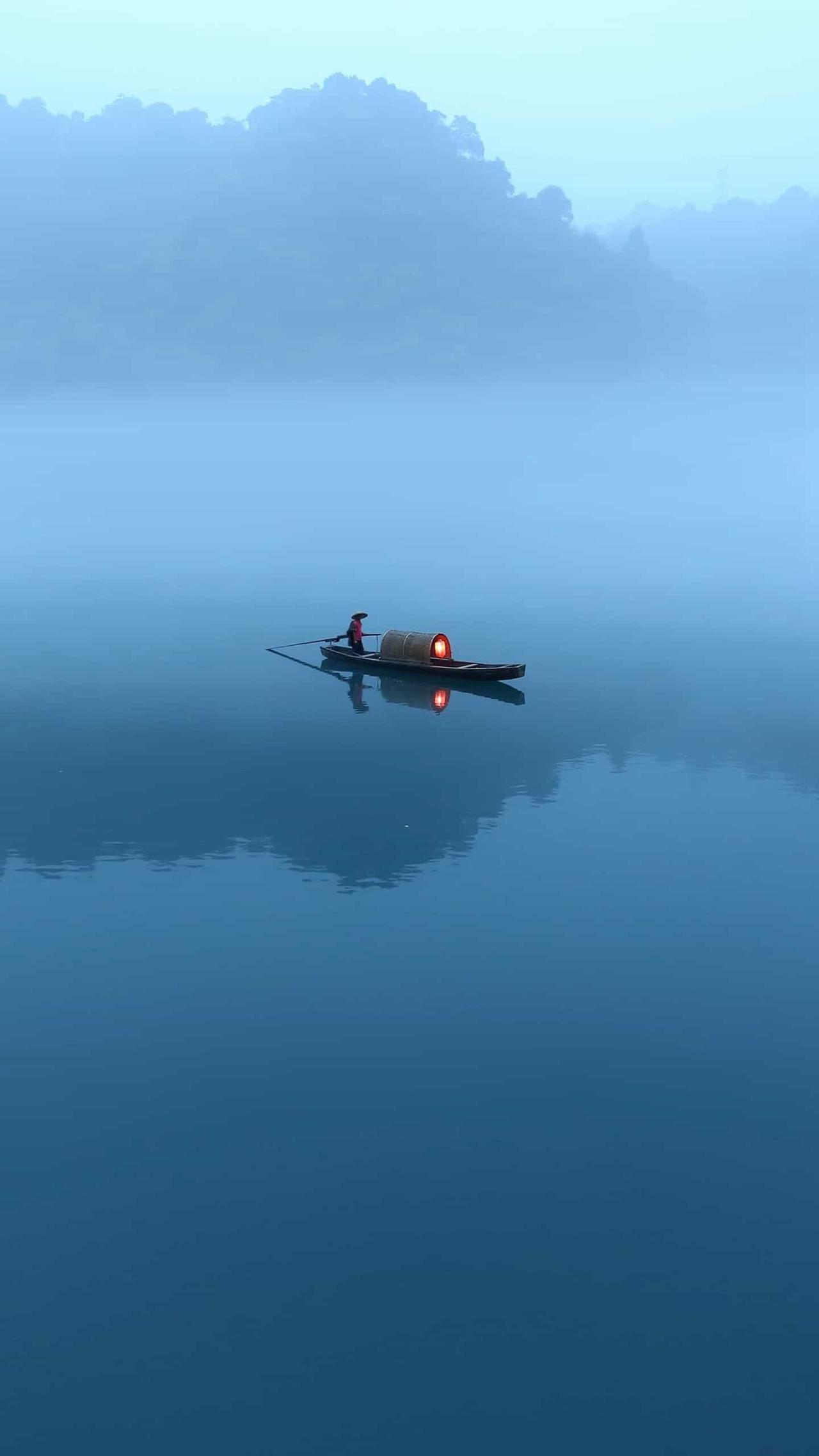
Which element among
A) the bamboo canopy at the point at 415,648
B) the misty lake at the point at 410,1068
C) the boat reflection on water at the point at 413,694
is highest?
the bamboo canopy at the point at 415,648

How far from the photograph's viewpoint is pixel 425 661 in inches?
2234

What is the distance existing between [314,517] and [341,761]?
96.3m

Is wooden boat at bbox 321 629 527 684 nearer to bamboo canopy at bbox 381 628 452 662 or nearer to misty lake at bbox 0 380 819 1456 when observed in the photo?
bamboo canopy at bbox 381 628 452 662

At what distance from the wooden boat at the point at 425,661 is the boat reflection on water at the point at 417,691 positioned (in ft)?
1.19

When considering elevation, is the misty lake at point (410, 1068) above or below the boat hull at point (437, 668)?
below

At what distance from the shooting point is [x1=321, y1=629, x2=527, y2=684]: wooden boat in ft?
182

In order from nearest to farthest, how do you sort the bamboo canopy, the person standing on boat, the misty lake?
1. the misty lake
2. the bamboo canopy
3. the person standing on boat

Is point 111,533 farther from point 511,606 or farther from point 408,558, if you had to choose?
point 511,606

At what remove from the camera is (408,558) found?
103312 millimetres

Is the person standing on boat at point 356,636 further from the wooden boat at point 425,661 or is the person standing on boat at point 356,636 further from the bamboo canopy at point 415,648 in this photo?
the bamboo canopy at point 415,648

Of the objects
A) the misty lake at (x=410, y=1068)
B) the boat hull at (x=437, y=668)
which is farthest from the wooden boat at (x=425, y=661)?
the misty lake at (x=410, y=1068)

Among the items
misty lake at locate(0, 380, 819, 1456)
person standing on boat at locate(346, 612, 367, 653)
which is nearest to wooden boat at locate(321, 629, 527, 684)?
person standing on boat at locate(346, 612, 367, 653)

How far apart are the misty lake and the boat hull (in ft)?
3.91

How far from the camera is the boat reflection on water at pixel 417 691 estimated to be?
2152 inches
